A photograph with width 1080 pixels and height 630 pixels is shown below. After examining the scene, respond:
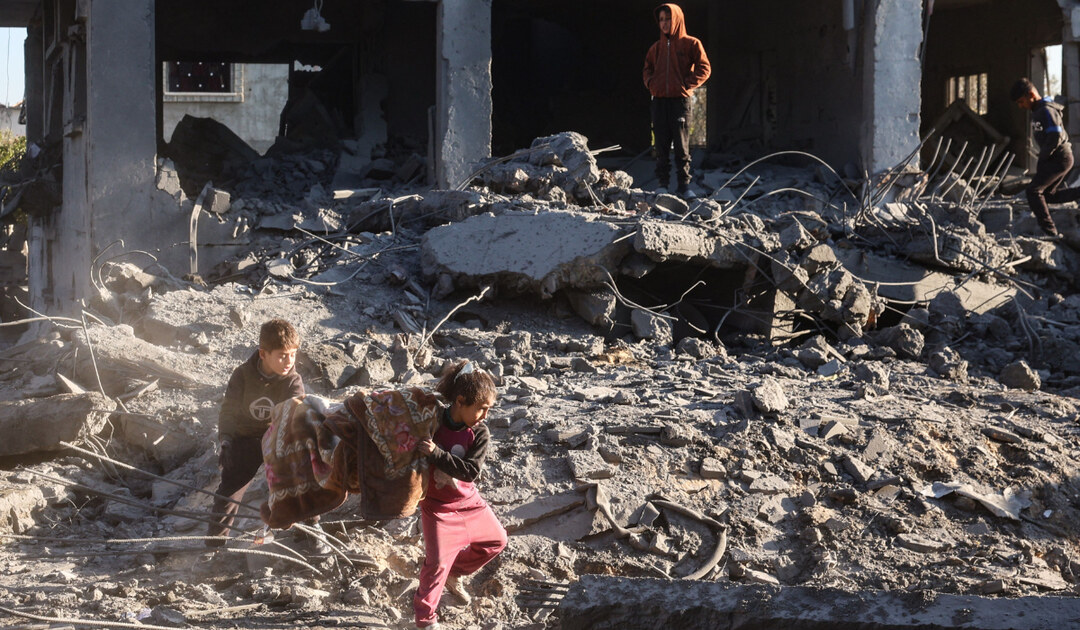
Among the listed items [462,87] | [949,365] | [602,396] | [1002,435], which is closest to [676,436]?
[602,396]

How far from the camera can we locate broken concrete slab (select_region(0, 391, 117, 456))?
17.8ft

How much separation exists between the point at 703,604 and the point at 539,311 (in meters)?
4.64

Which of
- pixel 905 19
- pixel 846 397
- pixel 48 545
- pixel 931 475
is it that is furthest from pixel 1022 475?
pixel 905 19

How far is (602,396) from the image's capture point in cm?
613

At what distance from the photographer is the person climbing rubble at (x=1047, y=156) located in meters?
9.70

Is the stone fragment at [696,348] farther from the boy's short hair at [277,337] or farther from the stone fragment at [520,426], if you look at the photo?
the boy's short hair at [277,337]

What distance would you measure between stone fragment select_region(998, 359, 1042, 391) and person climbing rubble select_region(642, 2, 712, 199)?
320cm

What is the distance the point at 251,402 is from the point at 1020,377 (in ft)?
17.1

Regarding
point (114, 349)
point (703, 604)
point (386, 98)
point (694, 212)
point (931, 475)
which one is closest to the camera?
point (703, 604)

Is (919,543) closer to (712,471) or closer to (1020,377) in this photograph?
(712,471)

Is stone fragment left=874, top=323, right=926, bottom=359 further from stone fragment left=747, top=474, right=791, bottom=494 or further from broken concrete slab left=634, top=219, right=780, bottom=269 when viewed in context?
stone fragment left=747, top=474, right=791, bottom=494

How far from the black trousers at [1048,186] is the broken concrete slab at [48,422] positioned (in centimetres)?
817

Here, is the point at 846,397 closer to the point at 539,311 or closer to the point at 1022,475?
the point at 1022,475

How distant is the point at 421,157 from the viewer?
38.3 ft
